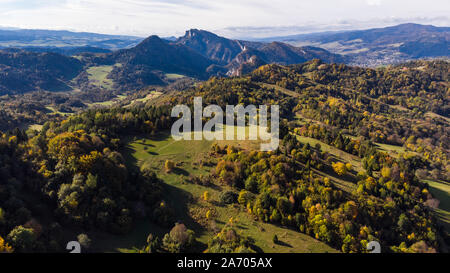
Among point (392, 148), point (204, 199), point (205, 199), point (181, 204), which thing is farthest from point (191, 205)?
point (392, 148)

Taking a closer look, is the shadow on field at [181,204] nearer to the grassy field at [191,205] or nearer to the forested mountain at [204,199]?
the grassy field at [191,205]

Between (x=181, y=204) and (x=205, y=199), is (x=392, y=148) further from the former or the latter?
(x=181, y=204)

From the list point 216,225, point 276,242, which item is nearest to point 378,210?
point 276,242

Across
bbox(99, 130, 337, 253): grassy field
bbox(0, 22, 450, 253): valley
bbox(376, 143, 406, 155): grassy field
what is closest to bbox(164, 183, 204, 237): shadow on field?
bbox(99, 130, 337, 253): grassy field

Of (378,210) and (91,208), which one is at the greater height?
(91,208)

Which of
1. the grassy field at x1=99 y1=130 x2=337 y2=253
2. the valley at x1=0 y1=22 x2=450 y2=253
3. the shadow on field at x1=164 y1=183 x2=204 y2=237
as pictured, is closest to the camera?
the valley at x1=0 y1=22 x2=450 y2=253

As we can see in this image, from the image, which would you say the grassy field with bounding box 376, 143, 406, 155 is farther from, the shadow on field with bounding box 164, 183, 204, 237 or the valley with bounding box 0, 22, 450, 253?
the shadow on field with bounding box 164, 183, 204, 237

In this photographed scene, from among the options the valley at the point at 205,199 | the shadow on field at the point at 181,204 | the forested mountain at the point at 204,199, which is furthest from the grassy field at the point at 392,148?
the shadow on field at the point at 181,204

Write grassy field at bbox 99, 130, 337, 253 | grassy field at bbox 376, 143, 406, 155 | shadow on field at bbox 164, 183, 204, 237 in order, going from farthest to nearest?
grassy field at bbox 376, 143, 406, 155
shadow on field at bbox 164, 183, 204, 237
grassy field at bbox 99, 130, 337, 253

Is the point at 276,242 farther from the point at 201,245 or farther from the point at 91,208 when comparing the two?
the point at 91,208
